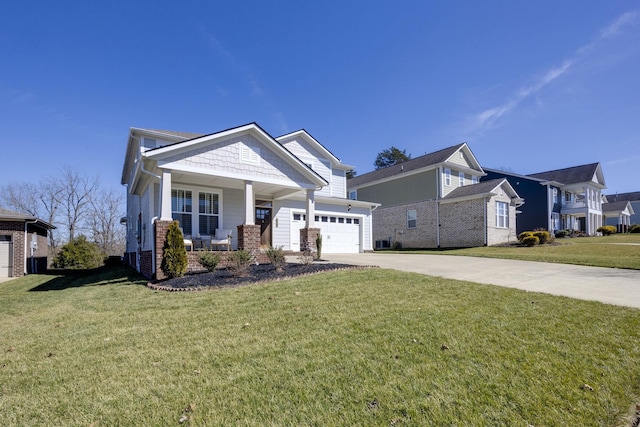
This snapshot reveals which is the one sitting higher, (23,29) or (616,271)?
(23,29)

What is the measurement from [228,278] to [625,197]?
61665mm

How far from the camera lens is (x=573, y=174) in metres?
32.0

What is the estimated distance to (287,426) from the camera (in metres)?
2.68

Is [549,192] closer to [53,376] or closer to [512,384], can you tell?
[512,384]

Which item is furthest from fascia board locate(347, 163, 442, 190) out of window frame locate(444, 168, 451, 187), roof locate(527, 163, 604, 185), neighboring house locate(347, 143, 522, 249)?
roof locate(527, 163, 604, 185)

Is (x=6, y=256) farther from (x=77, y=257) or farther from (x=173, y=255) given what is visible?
(x=173, y=255)

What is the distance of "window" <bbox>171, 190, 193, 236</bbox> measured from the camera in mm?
12648

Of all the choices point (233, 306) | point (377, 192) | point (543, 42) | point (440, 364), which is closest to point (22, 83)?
point (233, 306)

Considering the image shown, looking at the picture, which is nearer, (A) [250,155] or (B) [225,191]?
(A) [250,155]

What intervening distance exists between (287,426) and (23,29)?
16.2 meters

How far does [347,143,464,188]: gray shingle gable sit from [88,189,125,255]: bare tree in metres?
26.0

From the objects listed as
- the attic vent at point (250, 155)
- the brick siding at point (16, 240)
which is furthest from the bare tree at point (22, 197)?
the attic vent at point (250, 155)

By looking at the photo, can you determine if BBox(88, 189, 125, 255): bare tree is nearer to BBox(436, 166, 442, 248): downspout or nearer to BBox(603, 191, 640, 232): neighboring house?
BBox(436, 166, 442, 248): downspout

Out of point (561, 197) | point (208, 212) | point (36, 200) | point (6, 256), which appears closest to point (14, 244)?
point (6, 256)
